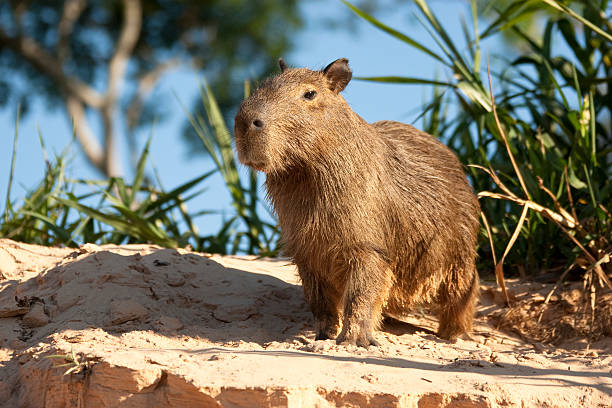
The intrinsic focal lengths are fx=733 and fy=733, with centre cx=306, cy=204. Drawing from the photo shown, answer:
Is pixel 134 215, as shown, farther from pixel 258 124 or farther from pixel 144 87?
pixel 144 87

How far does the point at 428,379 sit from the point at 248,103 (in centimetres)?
143

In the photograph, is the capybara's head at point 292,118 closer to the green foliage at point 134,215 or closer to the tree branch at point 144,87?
the green foliage at point 134,215

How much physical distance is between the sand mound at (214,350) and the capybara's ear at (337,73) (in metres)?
1.20

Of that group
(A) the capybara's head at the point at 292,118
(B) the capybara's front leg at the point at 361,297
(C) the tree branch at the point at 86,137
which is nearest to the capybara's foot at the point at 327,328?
(B) the capybara's front leg at the point at 361,297

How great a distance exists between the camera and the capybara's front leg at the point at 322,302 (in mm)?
3588

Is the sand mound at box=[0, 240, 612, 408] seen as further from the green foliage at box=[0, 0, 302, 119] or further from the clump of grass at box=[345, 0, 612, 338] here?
the green foliage at box=[0, 0, 302, 119]

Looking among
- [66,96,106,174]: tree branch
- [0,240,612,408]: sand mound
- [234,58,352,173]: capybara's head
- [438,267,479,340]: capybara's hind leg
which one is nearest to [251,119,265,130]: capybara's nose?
[234,58,352,173]: capybara's head

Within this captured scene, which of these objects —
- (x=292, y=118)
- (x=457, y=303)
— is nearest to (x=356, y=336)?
(x=457, y=303)

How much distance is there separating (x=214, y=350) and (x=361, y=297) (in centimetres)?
75

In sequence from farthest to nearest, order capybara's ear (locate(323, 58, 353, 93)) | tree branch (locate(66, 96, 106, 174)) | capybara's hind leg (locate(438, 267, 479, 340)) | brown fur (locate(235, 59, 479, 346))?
tree branch (locate(66, 96, 106, 174)) → capybara's hind leg (locate(438, 267, 479, 340)) → capybara's ear (locate(323, 58, 353, 93)) → brown fur (locate(235, 59, 479, 346))

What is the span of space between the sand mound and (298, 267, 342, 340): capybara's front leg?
0.33ft

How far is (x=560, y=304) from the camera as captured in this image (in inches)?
166

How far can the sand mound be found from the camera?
8.67ft

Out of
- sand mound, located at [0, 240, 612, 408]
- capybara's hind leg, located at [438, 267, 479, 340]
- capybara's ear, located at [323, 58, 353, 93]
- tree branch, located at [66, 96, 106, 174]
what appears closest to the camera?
sand mound, located at [0, 240, 612, 408]
